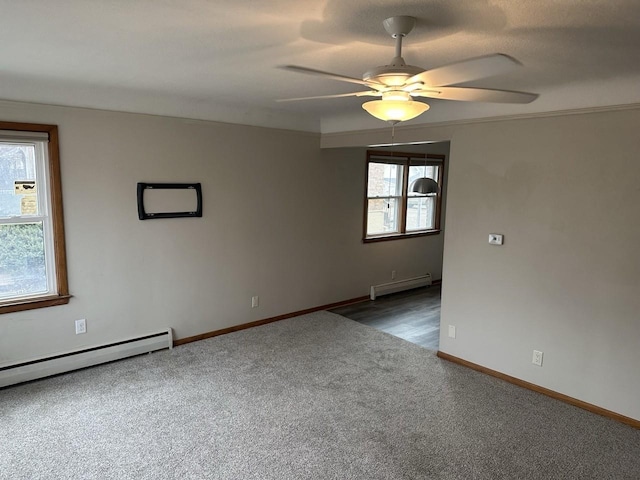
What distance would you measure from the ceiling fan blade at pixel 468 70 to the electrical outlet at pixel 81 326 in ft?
11.1

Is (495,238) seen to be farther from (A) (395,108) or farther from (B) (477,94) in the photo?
(A) (395,108)

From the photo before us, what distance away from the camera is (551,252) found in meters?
3.29

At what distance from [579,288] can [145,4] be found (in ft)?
10.8

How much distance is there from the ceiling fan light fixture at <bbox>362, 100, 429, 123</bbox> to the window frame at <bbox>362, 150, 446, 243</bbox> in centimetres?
376

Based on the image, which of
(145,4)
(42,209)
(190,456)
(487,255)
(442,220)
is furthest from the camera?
(442,220)

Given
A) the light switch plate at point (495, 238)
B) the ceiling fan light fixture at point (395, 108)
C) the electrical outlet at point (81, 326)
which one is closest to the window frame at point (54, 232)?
the electrical outlet at point (81, 326)

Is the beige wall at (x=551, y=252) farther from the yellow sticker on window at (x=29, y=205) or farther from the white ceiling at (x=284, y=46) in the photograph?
the yellow sticker on window at (x=29, y=205)

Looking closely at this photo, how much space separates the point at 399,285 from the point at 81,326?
13.7ft

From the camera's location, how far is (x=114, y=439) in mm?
2684

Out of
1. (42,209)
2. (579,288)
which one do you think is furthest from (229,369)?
(579,288)

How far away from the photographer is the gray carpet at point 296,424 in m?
2.46

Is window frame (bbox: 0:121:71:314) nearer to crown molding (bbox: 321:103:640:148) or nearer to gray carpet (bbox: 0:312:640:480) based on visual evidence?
gray carpet (bbox: 0:312:640:480)

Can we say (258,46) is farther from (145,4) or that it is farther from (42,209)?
(42,209)

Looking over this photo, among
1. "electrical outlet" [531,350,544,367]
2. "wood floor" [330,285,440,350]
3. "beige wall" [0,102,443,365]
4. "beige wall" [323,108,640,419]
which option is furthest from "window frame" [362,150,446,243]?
"electrical outlet" [531,350,544,367]
